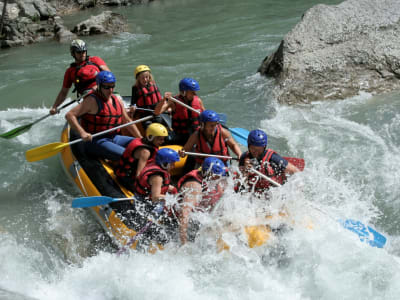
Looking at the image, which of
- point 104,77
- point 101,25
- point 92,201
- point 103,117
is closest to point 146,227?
point 92,201

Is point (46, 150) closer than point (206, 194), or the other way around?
point (206, 194)

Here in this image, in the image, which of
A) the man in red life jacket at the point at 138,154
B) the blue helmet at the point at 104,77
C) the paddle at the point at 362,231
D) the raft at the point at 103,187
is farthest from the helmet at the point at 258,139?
the blue helmet at the point at 104,77

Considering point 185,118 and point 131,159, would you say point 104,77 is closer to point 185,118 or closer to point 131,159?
point 131,159

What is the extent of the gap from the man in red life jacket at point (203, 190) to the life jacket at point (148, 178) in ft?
0.67

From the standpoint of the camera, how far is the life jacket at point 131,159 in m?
4.83

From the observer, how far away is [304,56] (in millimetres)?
8617

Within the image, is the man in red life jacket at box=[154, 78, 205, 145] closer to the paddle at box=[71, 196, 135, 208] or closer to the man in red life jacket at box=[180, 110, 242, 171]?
the man in red life jacket at box=[180, 110, 242, 171]

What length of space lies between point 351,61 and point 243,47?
14.8ft

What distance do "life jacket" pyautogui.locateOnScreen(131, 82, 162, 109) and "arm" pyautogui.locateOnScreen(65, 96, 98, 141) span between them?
114cm

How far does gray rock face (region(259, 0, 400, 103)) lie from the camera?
27.3 ft

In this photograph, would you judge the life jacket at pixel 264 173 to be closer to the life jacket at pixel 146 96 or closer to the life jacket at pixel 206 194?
the life jacket at pixel 206 194

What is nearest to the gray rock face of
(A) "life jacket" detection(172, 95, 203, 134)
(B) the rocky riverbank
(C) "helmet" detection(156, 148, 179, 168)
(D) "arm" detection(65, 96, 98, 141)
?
(A) "life jacket" detection(172, 95, 203, 134)

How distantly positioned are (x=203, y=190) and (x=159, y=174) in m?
0.49

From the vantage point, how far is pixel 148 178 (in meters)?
4.47
